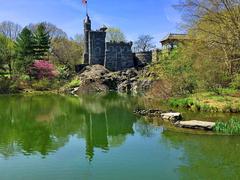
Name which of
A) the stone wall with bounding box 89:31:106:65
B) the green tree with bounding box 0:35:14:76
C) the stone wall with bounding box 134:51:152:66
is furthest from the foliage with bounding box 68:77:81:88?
the stone wall with bounding box 134:51:152:66

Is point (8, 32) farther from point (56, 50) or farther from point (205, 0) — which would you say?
point (205, 0)

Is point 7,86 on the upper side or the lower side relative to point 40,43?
lower

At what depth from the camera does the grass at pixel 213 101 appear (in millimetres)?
26255

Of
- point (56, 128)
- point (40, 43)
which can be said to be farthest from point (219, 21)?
point (40, 43)

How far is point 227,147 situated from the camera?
52.1 ft

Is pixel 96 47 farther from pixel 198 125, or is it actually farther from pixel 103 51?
pixel 198 125

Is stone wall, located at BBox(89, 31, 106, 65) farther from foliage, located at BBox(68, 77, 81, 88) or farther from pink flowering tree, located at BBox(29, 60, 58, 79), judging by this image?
pink flowering tree, located at BBox(29, 60, 58, 79)

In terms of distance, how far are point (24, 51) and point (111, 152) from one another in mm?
46157

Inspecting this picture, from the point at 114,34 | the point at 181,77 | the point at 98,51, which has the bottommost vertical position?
the point at 181,77

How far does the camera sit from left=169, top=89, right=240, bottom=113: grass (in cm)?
2625

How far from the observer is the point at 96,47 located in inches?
2680

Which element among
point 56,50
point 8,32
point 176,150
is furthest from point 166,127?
point 8,32

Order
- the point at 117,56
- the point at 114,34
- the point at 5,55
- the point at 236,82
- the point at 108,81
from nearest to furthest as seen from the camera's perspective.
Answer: the point at 236,82, the point at 5,55, the point at 108,81, the point at 117,56, the point at 114,34

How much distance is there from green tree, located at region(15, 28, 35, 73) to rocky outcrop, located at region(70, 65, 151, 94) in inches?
333
